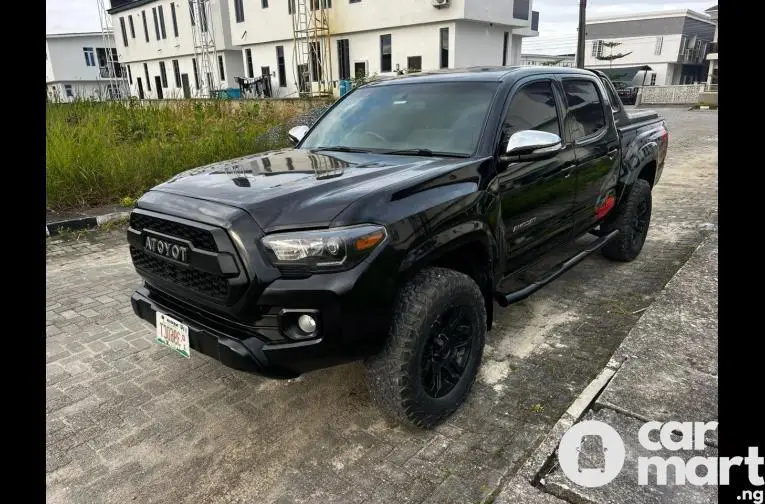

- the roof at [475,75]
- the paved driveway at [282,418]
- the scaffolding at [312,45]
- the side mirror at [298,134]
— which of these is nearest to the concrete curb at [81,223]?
the paved driveway at [282,418]

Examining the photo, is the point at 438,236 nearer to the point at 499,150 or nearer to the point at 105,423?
the point at 499,150

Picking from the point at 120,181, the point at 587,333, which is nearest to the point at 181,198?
the point at 587,333

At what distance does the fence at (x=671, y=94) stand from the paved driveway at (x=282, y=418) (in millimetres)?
32002

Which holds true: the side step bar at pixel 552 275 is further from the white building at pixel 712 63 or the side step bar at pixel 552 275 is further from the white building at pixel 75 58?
the white building at pixel 75 58

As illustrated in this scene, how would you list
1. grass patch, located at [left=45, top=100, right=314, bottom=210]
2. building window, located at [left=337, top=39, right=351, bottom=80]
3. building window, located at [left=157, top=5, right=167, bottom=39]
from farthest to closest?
1. building window, located at [left=157, top=5, right=167, bottom=39]
2. building window, located at [left=337, top=39, right=351, bottom=80]
3. grass patch, located at [left=45, top=100, right=314, bottom=210]

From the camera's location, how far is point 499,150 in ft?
10.3

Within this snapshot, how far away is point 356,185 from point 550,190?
5.49 ft

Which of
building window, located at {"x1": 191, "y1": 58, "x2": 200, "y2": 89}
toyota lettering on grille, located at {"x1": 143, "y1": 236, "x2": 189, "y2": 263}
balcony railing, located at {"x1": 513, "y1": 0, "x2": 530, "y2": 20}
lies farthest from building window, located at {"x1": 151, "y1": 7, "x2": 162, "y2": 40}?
toyota lettering on grille, located at {"x1": 143, "y1": 236, "x2": 189, "y2": 263}

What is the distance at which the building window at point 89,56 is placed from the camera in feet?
158

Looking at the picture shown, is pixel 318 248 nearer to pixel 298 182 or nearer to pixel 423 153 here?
pixel 298 182

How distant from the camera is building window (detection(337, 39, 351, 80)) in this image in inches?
1008

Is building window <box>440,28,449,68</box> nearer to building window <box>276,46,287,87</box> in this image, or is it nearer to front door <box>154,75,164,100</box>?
building window <box>276,46,287,87</box>

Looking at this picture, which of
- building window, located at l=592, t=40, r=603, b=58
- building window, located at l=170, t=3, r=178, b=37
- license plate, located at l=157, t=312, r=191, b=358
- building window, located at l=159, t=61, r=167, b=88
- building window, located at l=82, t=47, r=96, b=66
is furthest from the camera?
building window, located at l=82, t=47, r=96, b=66

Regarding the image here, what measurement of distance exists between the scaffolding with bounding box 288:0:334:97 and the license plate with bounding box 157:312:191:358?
2351cm
